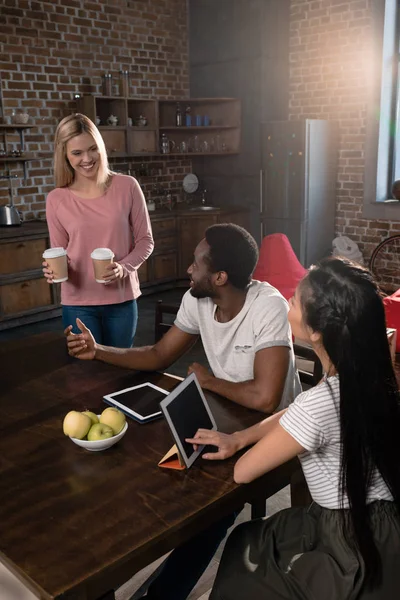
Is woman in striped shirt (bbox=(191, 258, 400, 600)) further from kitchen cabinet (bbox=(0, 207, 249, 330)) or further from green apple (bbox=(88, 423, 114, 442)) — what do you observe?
kitchen cabinet (bbox=(0, 207, 249, 330))

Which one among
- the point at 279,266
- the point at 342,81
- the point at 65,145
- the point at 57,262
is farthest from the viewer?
the point at 342,81

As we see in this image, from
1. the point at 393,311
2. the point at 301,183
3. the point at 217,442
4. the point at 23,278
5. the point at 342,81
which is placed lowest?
the point at 23,278

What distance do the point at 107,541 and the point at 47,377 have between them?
97 centimetres

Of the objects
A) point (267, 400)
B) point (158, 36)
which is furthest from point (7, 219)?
point (267, 400)

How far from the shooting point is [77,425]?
154 centimetres

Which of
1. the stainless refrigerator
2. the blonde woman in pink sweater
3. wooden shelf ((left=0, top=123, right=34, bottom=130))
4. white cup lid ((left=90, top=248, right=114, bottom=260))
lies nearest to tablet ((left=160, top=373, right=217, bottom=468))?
white cup lid ((left=90, top=248, right=114, bottom=260))

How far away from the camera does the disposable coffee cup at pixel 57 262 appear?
2410 millimetres

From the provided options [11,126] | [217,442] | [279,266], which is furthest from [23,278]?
[217,442]

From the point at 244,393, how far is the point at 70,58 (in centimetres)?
530

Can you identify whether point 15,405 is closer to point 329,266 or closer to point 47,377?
point 47,377

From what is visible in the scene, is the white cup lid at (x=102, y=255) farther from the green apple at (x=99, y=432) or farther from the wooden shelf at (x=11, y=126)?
the wooden shelf at (x=11, y=126)

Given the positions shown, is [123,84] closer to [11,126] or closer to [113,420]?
[11,126]

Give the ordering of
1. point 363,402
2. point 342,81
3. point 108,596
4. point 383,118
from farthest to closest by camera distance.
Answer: point 342,81
point 383,118
point 363,402
point 108,596

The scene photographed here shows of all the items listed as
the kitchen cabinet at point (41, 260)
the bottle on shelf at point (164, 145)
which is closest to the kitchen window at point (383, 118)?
the kitchen cabinet at point (41, 260)
